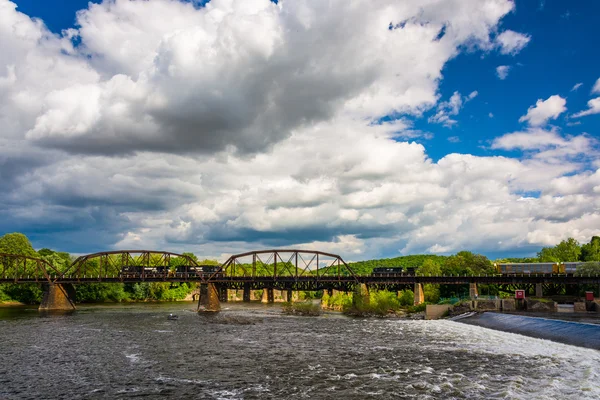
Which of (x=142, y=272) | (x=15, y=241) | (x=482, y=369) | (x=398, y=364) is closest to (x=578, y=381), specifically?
(x=482, y=369)

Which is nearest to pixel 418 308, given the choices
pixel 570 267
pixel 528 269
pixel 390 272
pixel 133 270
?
pixel 390 272

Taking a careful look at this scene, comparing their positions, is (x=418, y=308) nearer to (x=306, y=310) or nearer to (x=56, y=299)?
(x=306, y=310)

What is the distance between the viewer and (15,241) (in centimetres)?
19425

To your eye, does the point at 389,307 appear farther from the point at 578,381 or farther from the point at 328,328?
the point at 578,381

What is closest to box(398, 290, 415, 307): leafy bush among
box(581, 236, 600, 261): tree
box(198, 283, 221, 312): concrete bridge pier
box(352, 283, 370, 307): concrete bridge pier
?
box(352, 283, 370, 307): concrete bridge pier

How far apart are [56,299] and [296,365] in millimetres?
123956

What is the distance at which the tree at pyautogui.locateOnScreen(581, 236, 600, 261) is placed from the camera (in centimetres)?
17350

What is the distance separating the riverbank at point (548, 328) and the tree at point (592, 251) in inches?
4545

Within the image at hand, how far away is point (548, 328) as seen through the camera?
64.4 metres

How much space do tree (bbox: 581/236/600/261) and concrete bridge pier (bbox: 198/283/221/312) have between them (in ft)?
461

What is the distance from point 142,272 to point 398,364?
5026 inches

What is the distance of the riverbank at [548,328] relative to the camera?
179ft

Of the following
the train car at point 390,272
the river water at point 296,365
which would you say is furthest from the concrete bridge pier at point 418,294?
the river water at point 296,365

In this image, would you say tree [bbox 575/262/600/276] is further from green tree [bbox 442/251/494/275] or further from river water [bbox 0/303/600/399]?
river water [bbox 0/303/600/399]
